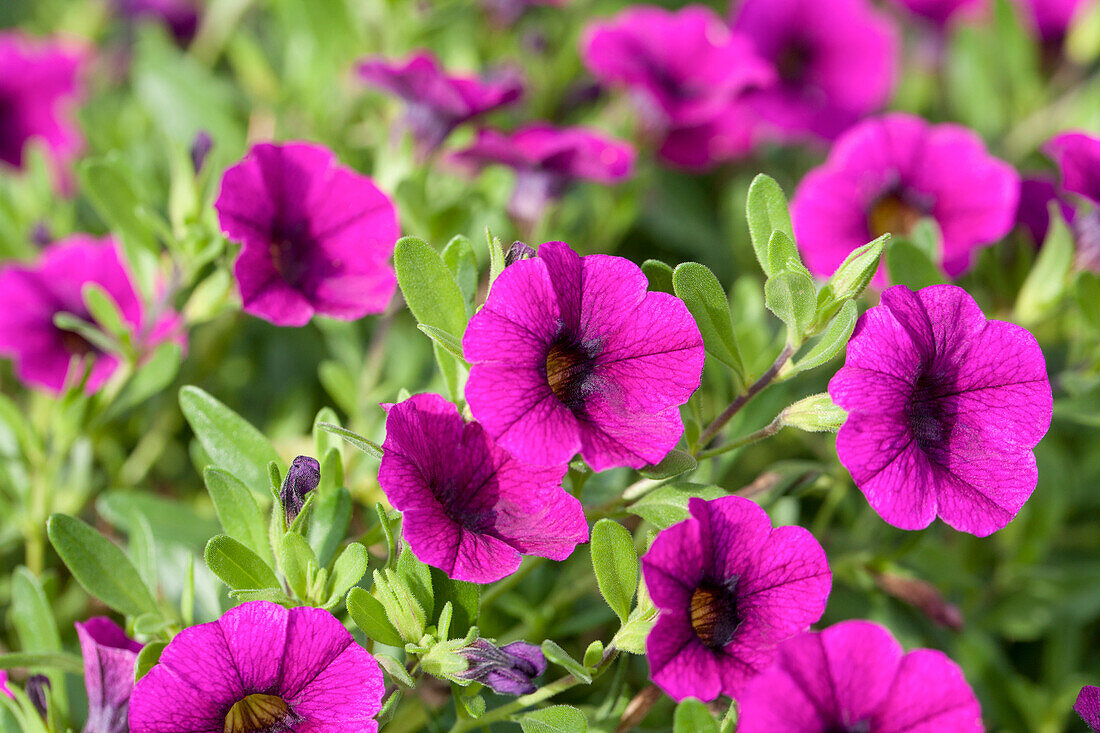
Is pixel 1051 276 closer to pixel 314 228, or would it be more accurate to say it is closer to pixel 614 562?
pixel 614 562

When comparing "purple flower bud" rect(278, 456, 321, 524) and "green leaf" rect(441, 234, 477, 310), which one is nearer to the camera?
"purple flower bud" rect(278, 456, 321, 524)

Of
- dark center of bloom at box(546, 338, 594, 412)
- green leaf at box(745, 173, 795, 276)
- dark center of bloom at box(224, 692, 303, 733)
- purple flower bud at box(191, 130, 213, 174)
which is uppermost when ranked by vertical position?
purple flower bud at box(191, 130, 213, 174)

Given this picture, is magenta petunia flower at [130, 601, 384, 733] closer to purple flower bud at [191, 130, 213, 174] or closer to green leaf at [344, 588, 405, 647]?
green leaf at [344, 588, 405, 647]

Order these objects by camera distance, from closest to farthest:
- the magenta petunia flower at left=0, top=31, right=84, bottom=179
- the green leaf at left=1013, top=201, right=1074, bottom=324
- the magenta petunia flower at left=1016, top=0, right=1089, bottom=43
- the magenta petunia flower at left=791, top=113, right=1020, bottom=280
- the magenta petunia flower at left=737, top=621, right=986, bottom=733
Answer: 1. the magenta petunia flower at left=737, top=621, right=986, bottom=733
2. the green leaf at left=1013, top=201, right=1074, bottom=324
3. the magenta petunia flower at left=791, top=113, right=1020, bottom=280
4. the magenta petunia flower at left=0, top=31, right=84, bottom=179
5. the magenta petunia flower at left=1016, top=0, right=1089, bottom=43

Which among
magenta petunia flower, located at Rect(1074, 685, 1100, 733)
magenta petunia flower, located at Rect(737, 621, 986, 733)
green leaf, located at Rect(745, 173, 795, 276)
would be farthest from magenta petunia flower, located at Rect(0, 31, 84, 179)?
magenta petunia flower, located at Rect(1074, 685, 1100, 733)

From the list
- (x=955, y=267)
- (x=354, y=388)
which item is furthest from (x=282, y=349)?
(x=955, y=267)

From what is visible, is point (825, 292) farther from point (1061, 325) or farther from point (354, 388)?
point (1061, 325)

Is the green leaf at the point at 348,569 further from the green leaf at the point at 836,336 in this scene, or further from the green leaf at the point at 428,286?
the green leaf at the point at 836,336
